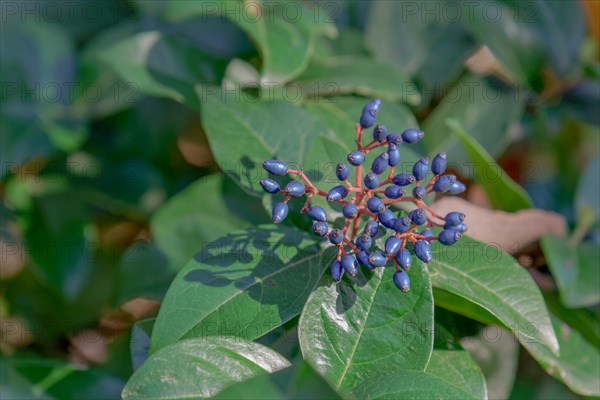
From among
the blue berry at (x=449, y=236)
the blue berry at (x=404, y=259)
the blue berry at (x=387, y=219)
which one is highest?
the blue berry at (x=387, y=219)

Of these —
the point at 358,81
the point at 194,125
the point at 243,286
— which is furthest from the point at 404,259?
the point at 194,125

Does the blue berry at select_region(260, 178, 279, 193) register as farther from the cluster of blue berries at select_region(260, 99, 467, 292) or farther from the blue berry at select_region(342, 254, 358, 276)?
the blue berry at select_region(342, 254, 358, 276)

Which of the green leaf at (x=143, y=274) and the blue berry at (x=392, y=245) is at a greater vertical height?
the blue berry at (x=392, y=245)

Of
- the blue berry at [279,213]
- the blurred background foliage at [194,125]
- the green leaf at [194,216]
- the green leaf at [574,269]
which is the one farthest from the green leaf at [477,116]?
the blue berry at [279,213]

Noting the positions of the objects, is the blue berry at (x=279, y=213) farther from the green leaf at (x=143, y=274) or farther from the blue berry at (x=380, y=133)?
the green leaf at (x=143, y=274)

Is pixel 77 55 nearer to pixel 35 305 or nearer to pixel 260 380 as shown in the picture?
pixel 35 305

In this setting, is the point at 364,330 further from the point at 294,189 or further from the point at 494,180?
the point at 494,180

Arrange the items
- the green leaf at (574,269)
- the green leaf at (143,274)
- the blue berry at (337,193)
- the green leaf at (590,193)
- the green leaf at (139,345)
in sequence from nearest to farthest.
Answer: the blue berry at (337,193) → the green leaf at (139,345) → the green leaf at (574,269) → the green leaf at (590,193) → the green leaf at (143,274)
